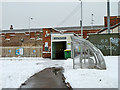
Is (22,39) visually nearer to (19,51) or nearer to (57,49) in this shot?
(19,51)

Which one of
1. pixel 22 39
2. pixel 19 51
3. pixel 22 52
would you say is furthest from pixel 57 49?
pixel 22 39

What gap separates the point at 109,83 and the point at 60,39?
16.2 m

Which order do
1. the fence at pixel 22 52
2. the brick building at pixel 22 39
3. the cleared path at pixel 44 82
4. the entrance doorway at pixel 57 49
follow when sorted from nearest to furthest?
the cleared path at pixel 44 82
the entrance doorway at pixel 57 49
the fence at pixel 22 52
the brick building at pixel 22 39

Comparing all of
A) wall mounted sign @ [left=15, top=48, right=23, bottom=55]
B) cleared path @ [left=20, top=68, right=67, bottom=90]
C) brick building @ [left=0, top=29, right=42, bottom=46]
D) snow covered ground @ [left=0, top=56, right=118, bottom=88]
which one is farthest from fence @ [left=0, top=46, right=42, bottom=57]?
cleared path @ [left=20, top=68, right=67, bottom=90]

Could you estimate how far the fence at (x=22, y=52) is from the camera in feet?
80.6

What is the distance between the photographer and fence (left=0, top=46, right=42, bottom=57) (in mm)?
24553

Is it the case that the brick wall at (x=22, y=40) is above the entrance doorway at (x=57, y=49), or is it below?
above

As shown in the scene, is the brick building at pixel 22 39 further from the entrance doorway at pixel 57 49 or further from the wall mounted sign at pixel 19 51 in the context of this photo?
the entrance doorway at pixel 57 49

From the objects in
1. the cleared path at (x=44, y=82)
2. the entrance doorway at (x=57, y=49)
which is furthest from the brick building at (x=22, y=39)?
the cleared path at (x=44, y=82)

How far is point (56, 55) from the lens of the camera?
73.8 feet

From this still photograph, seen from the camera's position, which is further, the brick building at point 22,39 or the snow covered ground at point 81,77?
the brick building at point 22,39

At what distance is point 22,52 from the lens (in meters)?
25.3

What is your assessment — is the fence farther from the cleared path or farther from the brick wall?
the cleared path

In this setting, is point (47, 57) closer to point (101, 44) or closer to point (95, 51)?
point (101, 44)
